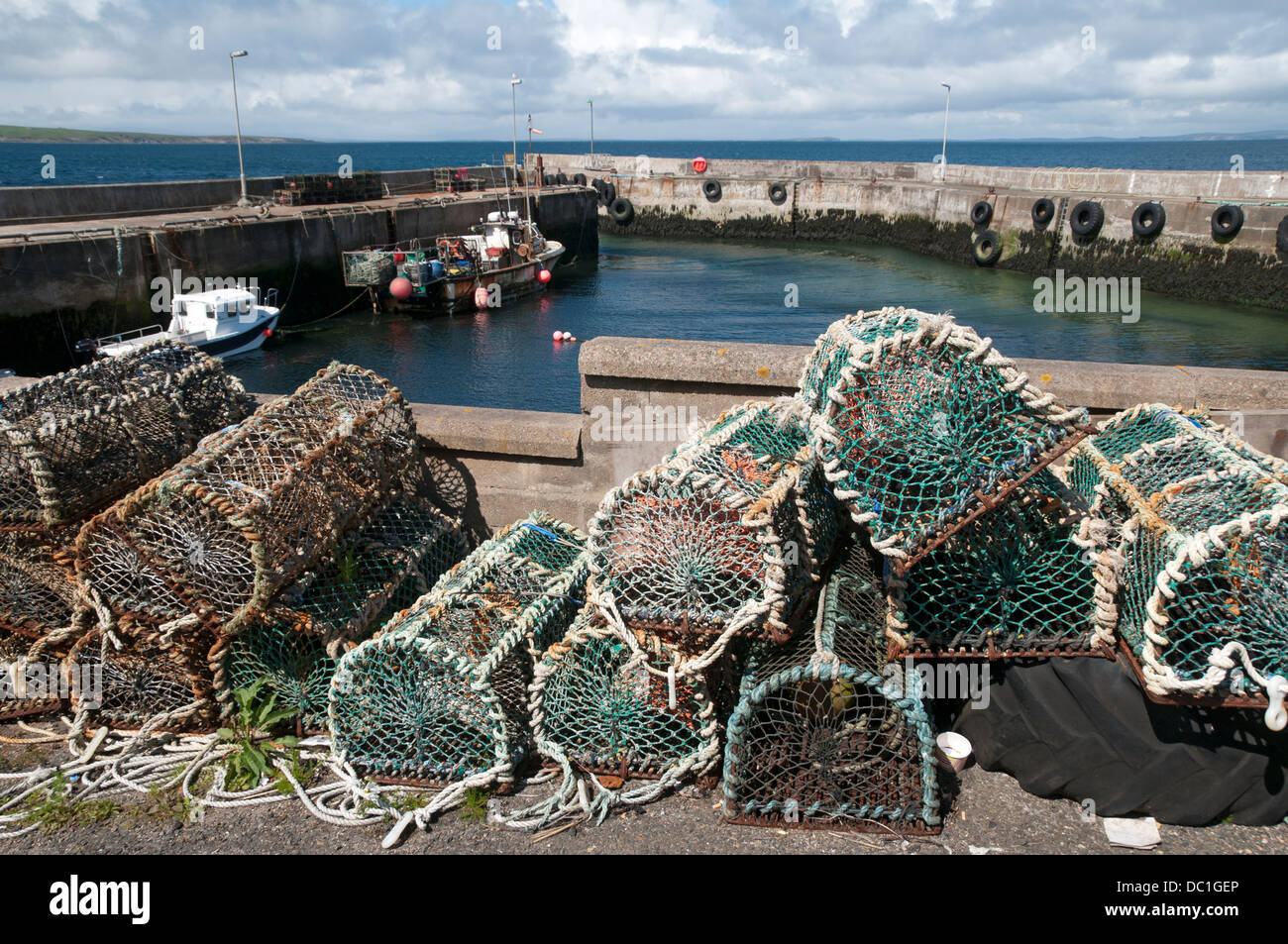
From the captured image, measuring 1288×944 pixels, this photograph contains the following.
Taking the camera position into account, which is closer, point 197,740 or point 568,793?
point 568,793

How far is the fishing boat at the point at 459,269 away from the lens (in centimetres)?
2673

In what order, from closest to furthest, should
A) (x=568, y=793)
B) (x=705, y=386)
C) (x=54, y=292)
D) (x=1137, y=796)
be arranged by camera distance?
1. (x=1137, y=796)
2. (x=568, y=793)
3. (x=705, y=386)
4. (x=54, y=292)

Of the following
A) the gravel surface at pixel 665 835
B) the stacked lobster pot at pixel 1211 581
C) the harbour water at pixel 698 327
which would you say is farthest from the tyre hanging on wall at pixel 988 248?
the gravel surface at pixel 665 835

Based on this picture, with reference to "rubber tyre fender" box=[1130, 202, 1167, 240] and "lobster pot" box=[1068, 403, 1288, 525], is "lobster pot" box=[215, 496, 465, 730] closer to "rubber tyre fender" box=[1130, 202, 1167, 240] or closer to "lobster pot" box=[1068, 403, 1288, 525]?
"lobster pot" box=[1068, 403, 1288, 525]

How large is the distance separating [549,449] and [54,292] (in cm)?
1973

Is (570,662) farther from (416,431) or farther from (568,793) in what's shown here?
(416,431)

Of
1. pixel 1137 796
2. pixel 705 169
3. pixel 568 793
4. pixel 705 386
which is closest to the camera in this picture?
pixel 1137 796

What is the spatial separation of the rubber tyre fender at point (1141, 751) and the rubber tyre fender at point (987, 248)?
118 feet

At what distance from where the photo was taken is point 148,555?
3.71 m

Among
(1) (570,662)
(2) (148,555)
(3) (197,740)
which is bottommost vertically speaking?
(3) (197,740)

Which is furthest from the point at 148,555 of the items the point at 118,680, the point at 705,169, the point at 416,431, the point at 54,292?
the point at 705,169

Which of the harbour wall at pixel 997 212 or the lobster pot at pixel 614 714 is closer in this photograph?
the lobster pot at pixel 614 714

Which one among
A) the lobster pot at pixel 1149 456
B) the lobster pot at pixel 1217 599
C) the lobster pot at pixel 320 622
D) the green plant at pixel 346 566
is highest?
the lobster pot at pixel 1149 456

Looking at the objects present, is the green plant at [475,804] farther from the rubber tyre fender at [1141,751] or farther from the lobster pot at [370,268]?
the lobster pot at [370,268]
